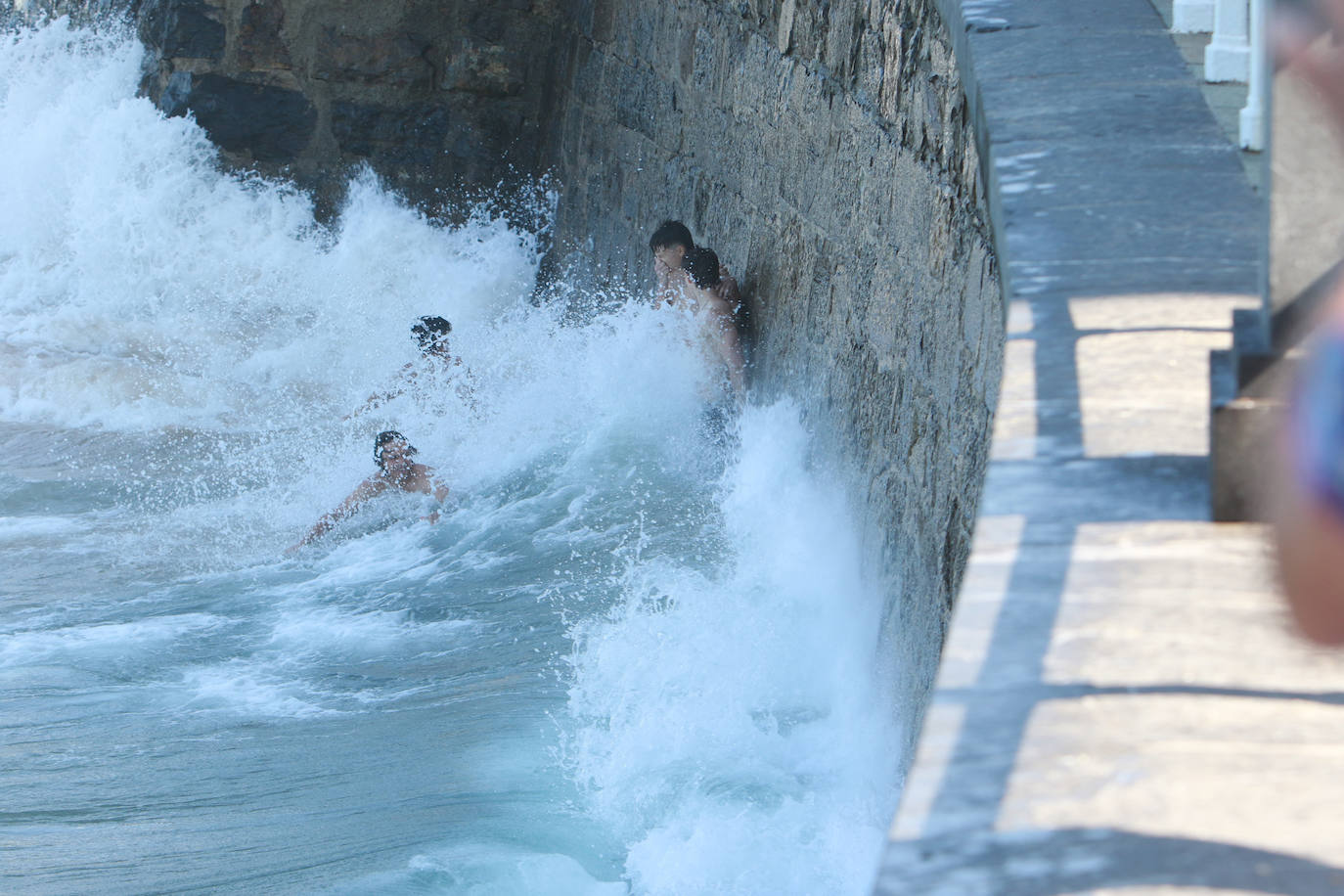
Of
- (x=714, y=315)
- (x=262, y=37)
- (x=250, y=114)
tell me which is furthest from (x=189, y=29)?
(x=714, y=315)

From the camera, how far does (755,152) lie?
16.7ft

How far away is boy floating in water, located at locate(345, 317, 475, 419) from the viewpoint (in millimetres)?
6660

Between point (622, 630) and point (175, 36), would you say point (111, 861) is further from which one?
point (175, 36)

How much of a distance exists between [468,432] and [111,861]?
341 cm

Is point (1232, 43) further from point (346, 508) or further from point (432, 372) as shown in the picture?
point (432, 372)

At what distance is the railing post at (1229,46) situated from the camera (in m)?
2.45

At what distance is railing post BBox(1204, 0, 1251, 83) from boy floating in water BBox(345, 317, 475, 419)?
4.54 meters

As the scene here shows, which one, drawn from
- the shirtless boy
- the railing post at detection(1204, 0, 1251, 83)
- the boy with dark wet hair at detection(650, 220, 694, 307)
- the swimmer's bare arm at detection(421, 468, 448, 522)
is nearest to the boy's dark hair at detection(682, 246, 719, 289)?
the shirtless boy

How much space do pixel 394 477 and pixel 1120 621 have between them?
15.4 feet

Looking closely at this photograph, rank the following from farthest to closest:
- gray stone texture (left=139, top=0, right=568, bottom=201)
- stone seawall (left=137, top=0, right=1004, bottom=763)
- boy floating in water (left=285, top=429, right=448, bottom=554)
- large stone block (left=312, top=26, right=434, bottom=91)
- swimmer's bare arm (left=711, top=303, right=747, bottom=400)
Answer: large stone block (left=312, top=26, right=434, bottom=91), gray stone texture (left=139, top=0, right=568, bottom=201), boy floating in water (left=285, top=429, right=448, bottom=554), swimmer's bare arm (left=711, top=303, right=747, bottom=400), stone seawall (left=137, top=0, right=1004, bottom=763)

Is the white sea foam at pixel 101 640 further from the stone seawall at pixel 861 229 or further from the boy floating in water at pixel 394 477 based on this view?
the stone seawall at pixel 861 229

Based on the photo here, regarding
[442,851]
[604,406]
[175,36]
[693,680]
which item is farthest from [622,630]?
[175,36]

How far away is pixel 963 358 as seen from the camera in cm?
288

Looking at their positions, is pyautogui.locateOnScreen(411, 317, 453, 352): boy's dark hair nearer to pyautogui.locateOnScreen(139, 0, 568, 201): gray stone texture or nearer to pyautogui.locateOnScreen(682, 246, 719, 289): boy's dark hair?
pyautogui.locateOnScreen(682, 246, 719, 289): boy's dark hair
